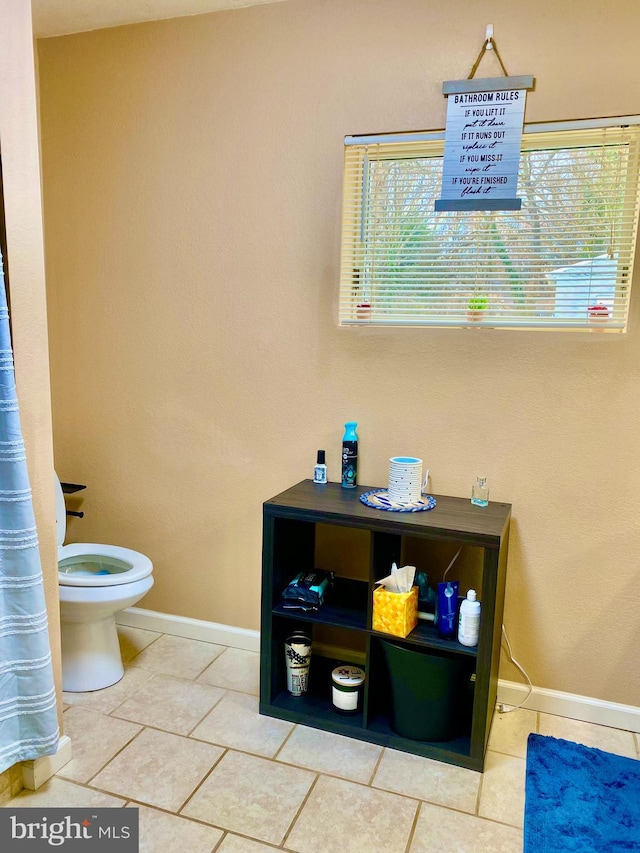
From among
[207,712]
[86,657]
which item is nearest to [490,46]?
[207,712]

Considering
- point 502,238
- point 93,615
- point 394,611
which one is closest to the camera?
point 394,611

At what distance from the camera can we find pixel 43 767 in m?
1.70

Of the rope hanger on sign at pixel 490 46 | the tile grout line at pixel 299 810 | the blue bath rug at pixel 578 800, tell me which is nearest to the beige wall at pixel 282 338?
the rope hanger on sign at pixel 490 46

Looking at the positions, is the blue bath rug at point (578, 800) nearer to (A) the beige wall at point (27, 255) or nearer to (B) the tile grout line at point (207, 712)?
(B) the tile grout line at point (207, 712)

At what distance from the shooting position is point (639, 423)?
1.95 metres

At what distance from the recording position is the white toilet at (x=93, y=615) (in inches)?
82.7

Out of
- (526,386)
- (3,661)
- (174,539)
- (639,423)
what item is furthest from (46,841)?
(639,423)

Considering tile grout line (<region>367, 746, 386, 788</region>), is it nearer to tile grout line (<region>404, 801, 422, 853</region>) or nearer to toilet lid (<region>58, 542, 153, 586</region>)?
tile grout line (<region>404, 801, 422, 853</region>)

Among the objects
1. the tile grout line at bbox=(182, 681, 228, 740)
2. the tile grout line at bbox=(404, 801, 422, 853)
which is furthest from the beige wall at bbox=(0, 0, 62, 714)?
the tile grout line at bbox=(404, 801, 422, 853)

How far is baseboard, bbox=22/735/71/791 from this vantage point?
1.67m

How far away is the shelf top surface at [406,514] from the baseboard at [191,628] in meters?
0.77

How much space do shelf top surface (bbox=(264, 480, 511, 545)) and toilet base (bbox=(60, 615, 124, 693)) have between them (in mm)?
837

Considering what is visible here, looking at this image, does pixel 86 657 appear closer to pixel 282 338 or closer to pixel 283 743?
pixel 283 743

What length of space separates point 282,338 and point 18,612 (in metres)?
1.29
